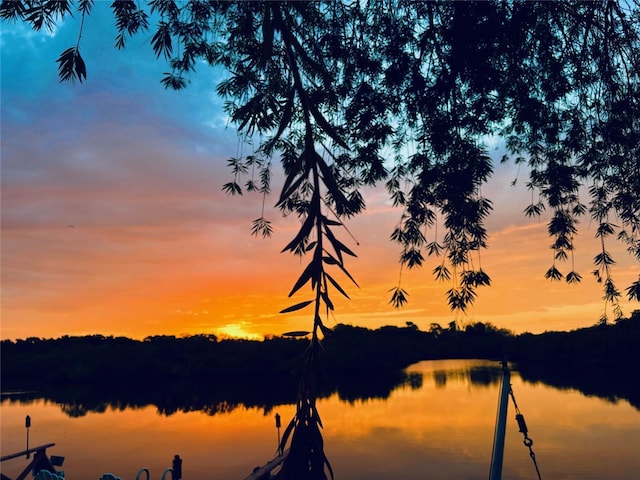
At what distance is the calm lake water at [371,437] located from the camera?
30016 mm

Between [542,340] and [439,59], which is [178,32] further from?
[542,340]

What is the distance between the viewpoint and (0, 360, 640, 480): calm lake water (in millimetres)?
30016

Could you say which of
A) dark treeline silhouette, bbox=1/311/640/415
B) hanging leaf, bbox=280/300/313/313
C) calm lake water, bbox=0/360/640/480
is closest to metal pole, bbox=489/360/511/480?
hanging leaf, bbox=280/300/313/313

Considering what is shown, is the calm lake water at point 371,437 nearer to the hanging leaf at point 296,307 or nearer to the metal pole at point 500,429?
the metal pole at point 500,429

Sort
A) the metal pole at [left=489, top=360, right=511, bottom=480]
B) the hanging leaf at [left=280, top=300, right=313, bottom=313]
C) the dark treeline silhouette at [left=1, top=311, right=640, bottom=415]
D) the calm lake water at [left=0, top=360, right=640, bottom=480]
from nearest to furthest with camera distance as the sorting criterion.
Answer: the hanging leaf at [left=280, top=300, right=313, bottom=313]
the metal pole at [left=489, top=360, right=511, bottom=480]
the calm lake water at [left=0, top=360, right=640, bottom=480]
the dark treeline silhouette at [left=1, top=311, right=640, bottom=415]

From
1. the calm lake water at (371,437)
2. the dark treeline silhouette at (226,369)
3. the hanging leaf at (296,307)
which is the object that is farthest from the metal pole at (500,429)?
the dark treeline silhouette at (226,369)

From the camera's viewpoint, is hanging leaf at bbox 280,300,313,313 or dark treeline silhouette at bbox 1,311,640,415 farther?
dark treeline silhouette at bbox 1,311,640,415

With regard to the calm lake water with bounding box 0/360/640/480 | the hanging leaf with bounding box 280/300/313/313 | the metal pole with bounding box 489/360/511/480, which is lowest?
the calm lake water with bounding box 0/360/640/480

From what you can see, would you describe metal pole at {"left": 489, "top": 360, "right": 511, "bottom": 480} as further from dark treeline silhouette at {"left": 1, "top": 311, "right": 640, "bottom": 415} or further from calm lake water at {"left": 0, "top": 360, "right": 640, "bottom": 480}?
dark treeline silhouette at {"left": 1, "top": 311, "right": 640, "bottom": 415}

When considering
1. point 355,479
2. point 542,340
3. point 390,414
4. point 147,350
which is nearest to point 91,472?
point 355,479

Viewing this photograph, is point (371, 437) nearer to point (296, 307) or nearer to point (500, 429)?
point (500, 429)

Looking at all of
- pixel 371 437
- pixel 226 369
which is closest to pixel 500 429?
pixel 371 437

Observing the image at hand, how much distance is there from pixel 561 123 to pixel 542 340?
70.5 m

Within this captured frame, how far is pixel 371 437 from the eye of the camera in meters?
39.3
